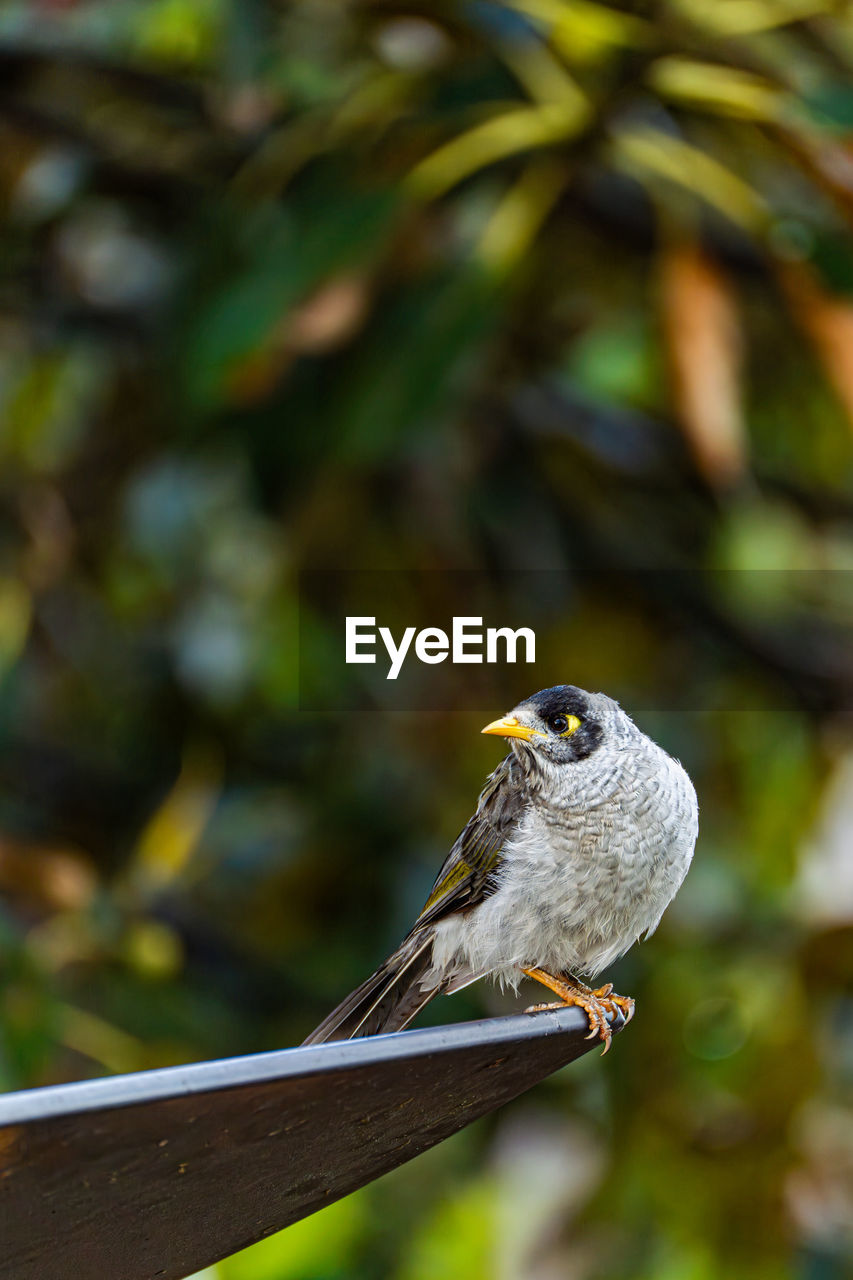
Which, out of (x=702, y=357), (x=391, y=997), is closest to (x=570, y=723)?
(x=391, y=997)

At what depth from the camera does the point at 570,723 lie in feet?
3.35

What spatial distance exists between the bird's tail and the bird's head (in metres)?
0.16

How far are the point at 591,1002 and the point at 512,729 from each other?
0.57ft

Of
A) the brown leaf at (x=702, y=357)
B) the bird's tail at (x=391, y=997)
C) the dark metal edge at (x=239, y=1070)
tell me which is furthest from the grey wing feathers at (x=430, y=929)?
the brown leaf at (x=702, y=357)

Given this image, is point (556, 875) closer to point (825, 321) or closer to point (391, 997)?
point (391, 997)

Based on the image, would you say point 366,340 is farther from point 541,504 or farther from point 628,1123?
point 628,1123

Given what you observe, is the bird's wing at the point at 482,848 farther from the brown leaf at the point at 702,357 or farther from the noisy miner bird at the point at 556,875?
the brown leaf at the point at 702,357

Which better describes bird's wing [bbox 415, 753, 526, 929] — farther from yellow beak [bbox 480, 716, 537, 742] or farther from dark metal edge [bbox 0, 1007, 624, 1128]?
dark metal edge [bbox 0, 1007, 624, 1128]

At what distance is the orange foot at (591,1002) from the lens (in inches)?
31.6

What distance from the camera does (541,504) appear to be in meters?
2.53

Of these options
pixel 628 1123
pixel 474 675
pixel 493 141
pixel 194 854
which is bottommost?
pixel 628 1123

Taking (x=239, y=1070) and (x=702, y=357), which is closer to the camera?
(x=239, y=1070)

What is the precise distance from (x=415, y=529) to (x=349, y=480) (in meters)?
0.18

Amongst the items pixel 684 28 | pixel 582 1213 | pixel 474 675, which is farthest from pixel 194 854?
pixel 684 28
